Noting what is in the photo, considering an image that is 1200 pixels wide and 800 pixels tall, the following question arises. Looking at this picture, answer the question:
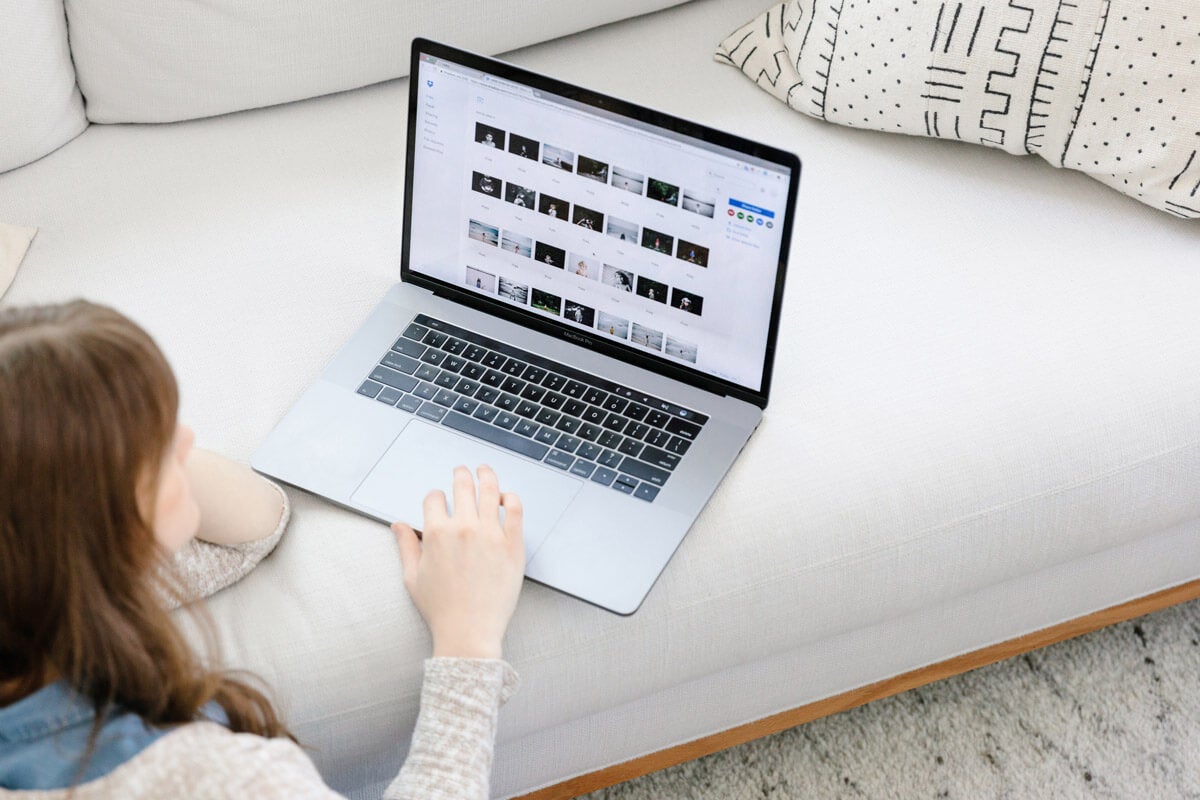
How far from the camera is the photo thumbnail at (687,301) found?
0.98 metres

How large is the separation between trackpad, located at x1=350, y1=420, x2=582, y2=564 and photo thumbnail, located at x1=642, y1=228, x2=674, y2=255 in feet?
0.64

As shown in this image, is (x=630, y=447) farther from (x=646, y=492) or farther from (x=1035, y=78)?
(x=1035, y=78)

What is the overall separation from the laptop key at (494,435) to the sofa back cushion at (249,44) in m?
0.48

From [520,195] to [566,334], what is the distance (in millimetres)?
126

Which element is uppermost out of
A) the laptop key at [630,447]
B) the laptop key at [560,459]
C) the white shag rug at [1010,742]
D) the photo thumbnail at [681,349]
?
the photo thumbnail at [681,349]

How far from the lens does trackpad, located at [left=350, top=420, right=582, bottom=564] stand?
95 centimetres

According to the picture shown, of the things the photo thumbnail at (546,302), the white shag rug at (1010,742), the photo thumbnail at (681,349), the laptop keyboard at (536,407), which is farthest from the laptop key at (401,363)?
the white shag rug at (1010,742)

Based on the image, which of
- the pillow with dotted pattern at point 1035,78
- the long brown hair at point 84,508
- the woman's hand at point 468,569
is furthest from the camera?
the pillow with dotted pattern at point 1035,78

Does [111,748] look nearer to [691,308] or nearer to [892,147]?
[691,308]

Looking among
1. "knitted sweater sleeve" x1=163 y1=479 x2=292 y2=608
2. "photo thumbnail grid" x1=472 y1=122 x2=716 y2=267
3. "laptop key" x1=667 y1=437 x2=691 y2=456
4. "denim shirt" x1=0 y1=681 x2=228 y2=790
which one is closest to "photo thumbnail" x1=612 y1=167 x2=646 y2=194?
"photo thumbnail grid" x1=472 y1=122 x2=716 y2=267

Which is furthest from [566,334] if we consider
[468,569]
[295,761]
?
[295,761]

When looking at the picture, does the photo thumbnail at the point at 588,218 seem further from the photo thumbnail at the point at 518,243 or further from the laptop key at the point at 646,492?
the laptop key at the point at 646,492

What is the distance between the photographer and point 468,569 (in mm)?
891

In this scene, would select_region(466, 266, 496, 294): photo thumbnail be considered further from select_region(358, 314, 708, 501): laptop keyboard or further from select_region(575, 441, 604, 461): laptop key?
select_region(575, 441, 604, 461): laptop key
